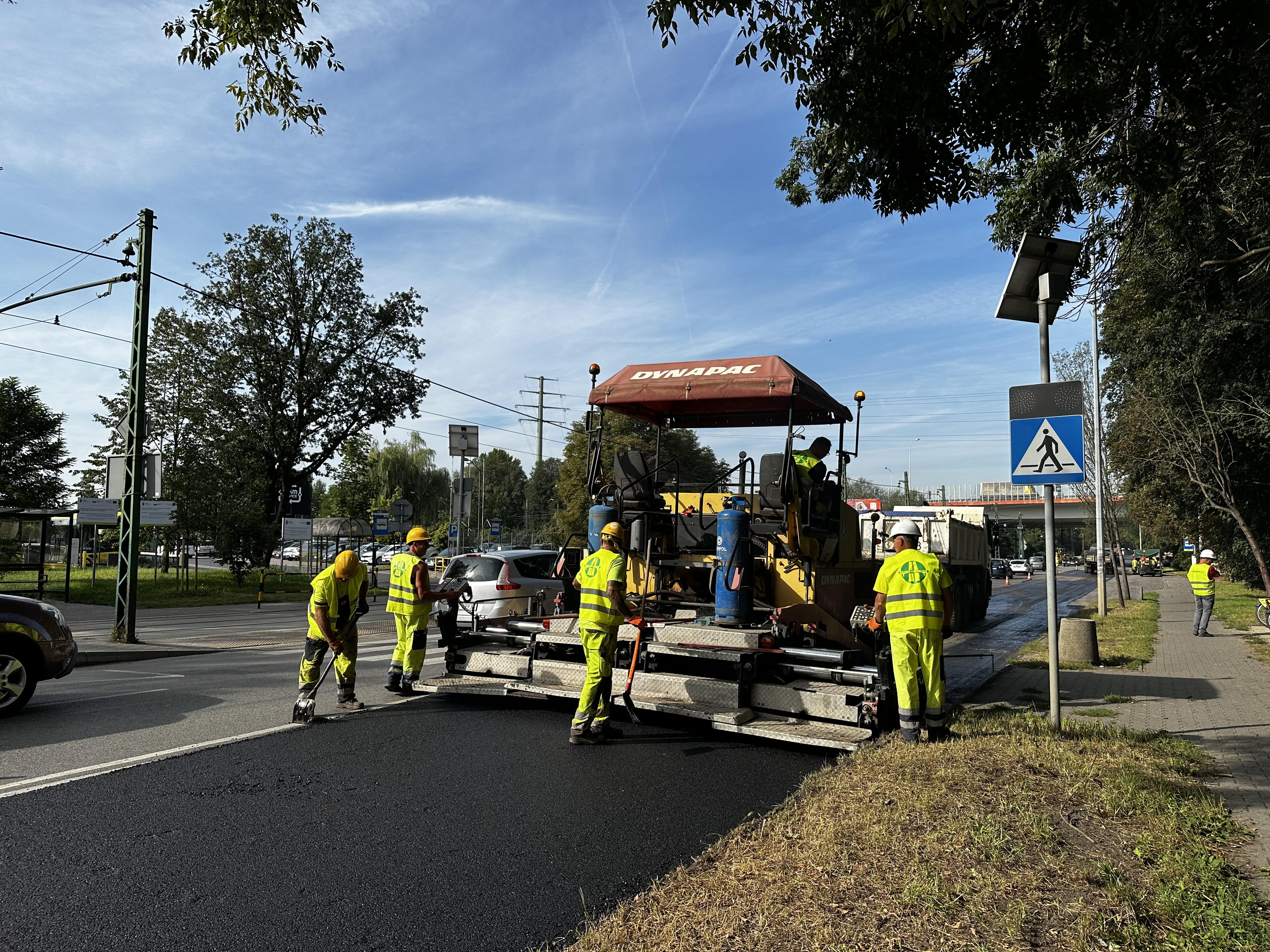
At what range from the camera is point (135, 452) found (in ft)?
47.6

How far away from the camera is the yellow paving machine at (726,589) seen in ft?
22.3

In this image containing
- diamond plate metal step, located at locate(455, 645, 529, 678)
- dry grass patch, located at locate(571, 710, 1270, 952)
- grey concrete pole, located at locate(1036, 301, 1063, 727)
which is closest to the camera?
dry grass patch, located at locate(571, 710, 1270, 952)

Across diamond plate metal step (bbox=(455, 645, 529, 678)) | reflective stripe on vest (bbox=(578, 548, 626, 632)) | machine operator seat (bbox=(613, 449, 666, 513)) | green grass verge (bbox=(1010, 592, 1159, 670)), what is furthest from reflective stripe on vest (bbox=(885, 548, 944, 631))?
diamond plate metal step (bbox=(455, 645, 529, 678))

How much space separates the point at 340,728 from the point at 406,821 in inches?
100

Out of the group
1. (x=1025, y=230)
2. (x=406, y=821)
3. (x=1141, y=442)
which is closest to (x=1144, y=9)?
(x=1025, y=230)

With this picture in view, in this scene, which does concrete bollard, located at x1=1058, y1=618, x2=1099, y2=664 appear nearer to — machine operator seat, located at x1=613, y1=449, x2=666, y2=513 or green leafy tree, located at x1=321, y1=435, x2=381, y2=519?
machine operator seat, located at x1=613, y1=449, x2=666, y2=513

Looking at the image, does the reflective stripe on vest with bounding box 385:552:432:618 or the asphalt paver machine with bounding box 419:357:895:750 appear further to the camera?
the reflective stripe on vest with bounding box 385:552:432:618

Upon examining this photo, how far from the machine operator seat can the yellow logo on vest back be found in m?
2.67

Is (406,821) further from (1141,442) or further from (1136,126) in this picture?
(1141,442)

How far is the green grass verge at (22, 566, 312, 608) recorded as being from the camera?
80.9 ft

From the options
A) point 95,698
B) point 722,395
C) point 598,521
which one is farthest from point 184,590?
point 722,395

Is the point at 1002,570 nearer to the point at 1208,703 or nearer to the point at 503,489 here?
the point at 1208,703

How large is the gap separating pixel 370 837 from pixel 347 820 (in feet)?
1.12

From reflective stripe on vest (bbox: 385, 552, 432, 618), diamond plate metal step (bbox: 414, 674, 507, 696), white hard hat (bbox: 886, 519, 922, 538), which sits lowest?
diamond plate metal step (bbox: 414, 674, 507, 696)
